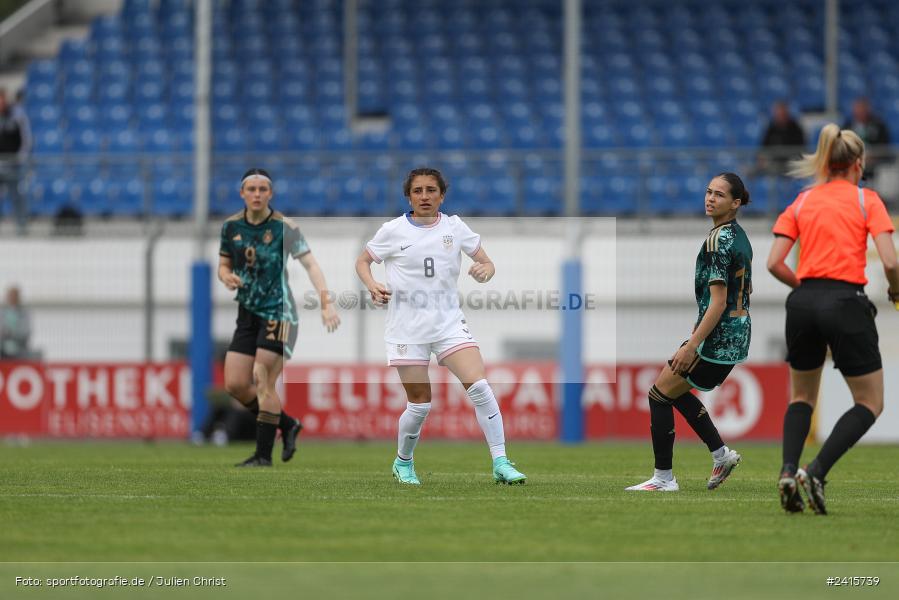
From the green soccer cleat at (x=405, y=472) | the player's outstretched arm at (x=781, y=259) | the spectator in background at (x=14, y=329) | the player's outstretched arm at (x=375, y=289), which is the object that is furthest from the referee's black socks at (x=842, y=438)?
the spectator in background at (x=14, y=329)

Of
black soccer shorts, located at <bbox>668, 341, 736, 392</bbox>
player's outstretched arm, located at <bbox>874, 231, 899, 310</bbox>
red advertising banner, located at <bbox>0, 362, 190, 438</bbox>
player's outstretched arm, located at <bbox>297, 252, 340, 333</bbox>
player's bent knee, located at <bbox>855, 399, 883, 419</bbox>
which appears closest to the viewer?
player's outstretched arm, located at <bbox>874, 231, 899, 310</bbox>

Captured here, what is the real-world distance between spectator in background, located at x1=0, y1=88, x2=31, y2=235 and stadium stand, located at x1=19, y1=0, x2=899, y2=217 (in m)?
0.60

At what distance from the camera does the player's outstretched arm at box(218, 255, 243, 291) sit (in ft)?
39.8

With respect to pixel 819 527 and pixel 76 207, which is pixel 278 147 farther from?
pixel 819 527

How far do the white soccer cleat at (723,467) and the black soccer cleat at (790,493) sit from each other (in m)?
1.79

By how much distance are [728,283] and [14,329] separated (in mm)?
13992

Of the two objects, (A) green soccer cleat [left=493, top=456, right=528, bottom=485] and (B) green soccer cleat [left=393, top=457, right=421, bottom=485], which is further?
(B) green soccer cleat [left=393, top=457, right=421, bottom=485]

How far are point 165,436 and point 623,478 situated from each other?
11021 millimetres

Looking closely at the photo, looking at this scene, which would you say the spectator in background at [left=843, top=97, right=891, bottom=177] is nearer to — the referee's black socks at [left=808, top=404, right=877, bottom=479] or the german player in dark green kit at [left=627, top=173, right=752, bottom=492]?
the german player in dark green kit at [left=627, top=173, right=752, bottom=492]

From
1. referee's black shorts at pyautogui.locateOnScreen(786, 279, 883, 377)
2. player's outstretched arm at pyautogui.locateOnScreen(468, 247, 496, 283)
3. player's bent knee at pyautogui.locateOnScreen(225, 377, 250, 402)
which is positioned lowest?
player's bent knee at pyautogui.locateOnScreen(225, 377, 250, 402)

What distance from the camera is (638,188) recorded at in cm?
2319

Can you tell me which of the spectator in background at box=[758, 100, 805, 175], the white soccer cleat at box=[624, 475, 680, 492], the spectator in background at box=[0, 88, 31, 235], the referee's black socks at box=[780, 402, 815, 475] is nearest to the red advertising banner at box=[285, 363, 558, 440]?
the spectator in background at box=[758, 100, 805, 175]

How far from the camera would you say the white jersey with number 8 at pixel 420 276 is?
10.1m

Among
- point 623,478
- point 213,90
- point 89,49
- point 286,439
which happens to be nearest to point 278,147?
point 213,90
